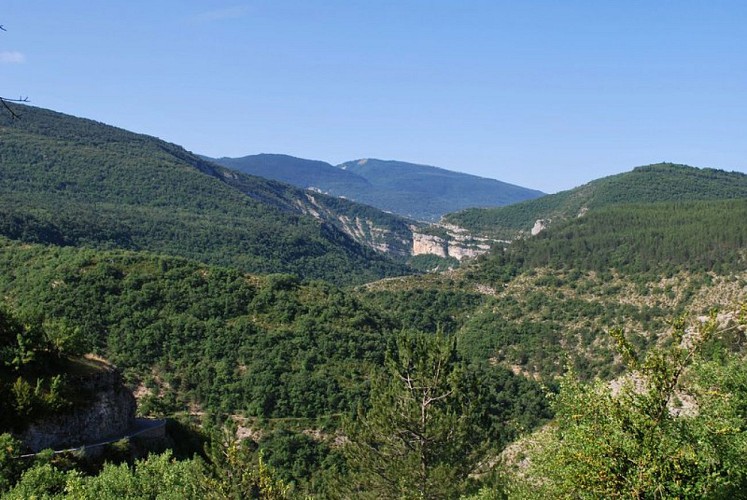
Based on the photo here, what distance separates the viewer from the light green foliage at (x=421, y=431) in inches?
1063

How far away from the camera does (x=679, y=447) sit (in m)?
13.9

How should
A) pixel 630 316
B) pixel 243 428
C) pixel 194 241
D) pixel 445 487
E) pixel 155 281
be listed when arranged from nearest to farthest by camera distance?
pixel 445 487, pixel 243 428, pixel 155 281, pixel 630 316, pixel 194 241

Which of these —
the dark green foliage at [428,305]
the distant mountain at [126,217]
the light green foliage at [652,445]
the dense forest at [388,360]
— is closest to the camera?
the light green foliage at [652,445]

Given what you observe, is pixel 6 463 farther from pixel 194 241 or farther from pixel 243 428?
pixel 194 241

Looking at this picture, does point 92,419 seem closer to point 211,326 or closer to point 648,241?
point 211,326

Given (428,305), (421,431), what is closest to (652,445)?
(421,431)

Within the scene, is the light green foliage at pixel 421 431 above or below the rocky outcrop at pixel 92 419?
above

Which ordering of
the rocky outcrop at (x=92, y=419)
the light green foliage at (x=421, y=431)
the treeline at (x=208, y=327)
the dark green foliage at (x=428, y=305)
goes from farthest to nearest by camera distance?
the dark green foliage at (x=428, y=305), the treeline at (x=208, y=327), the rocky outcrop at (x=92, y=419), the light green foliage at (x=421, y=431)

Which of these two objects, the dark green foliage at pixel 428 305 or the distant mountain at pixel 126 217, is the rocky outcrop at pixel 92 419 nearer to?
the dark green foliage at pixel 428 305

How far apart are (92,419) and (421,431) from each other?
61.5ft

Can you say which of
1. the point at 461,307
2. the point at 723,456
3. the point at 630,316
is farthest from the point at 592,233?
the point at 723,456

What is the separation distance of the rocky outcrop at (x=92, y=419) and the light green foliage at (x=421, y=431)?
48.0ft

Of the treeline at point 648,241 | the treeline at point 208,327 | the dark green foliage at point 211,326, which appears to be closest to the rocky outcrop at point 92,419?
the treeline at point 208,327

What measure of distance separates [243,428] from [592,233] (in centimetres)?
9295
